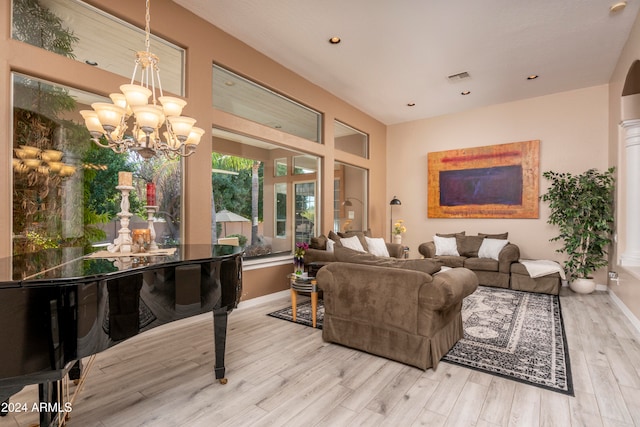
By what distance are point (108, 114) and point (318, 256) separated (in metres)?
3.13

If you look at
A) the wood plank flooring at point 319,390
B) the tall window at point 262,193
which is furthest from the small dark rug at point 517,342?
the tall window at point 262,193

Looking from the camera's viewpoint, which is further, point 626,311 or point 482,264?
point 482,264

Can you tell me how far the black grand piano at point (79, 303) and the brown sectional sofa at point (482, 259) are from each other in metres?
4.01

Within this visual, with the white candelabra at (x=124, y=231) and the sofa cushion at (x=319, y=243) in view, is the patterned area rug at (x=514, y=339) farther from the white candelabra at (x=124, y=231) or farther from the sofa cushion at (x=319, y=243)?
the white candelabra at (x=124, y=231)

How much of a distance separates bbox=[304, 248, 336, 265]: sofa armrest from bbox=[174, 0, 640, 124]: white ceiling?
2.71 metres

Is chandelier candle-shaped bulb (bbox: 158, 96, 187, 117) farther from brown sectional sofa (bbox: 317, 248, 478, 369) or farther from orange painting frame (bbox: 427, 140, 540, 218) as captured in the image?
orange painting frame (bbox: 427, 140, 540, 218)

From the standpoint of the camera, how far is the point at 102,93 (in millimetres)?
2900

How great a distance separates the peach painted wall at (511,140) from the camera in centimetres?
538

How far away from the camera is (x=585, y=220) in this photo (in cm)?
488

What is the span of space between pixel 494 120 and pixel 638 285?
12.5 ft

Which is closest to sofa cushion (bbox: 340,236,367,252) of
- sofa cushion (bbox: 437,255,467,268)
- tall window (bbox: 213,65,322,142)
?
sofa cushion (bbox: 437,255,467,268)

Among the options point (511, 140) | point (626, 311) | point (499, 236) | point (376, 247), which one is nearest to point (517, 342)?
point (626, 311)

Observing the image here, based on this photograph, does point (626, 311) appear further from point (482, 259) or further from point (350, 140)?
point (350, 140)

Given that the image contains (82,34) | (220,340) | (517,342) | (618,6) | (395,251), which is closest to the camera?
(220,340)
